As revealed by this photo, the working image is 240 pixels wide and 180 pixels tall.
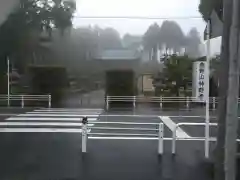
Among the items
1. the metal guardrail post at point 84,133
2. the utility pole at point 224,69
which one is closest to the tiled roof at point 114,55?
the metal guardrail post at point 84,133

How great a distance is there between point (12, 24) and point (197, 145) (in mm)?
11528

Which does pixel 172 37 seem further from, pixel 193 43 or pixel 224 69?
pixel 224 69

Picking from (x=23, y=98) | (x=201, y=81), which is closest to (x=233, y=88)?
(x=201, y=81)

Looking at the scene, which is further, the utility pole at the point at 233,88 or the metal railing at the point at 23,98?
the metal railing at the point at 23,98

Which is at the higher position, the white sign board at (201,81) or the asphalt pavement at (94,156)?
the white sign board at (201,81)

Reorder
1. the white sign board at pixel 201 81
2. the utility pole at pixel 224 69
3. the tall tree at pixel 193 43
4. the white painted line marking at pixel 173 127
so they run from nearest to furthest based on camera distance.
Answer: the utility pole at pixel 224 69
the white sign board at pixel 201 81
the white painted line marking at pixel 173 127
the tall tree at pixel 193 43

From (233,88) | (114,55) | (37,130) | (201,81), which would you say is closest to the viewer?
(233,88)

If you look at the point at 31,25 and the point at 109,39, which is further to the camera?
the point at 109,39

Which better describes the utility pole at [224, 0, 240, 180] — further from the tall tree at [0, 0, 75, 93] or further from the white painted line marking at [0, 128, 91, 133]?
the tall tree at [0, 0, 75, 93]

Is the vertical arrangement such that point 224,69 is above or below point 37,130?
above

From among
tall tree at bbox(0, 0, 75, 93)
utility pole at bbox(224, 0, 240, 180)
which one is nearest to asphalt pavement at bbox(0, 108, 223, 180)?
utility pole at bbox(224, 0, 240, 180)

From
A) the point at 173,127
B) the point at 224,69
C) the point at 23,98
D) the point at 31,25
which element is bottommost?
the point at 173,127

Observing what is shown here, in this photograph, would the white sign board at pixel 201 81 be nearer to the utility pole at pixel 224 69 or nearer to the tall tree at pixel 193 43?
the utility pole at pixel 224 69

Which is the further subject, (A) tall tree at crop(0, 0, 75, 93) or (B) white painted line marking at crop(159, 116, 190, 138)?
(A) tall tree at crop(0, 0, 75, 93)
